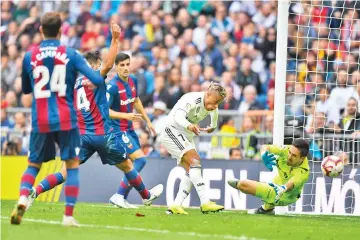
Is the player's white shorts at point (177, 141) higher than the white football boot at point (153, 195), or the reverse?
the player's white shorts at point (177, 141)

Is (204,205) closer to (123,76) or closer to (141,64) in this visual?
(123,76)

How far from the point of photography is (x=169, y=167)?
17000mm

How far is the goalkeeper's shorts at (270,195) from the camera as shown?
1284cm

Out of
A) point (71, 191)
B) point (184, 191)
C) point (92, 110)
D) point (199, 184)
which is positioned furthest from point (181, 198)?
point (71, 191)

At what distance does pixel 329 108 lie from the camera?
1759 cm

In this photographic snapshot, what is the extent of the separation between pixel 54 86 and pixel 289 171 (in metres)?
4.77

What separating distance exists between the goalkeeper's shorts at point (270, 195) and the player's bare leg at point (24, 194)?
3964mm

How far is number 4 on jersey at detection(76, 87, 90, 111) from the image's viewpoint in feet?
43.2

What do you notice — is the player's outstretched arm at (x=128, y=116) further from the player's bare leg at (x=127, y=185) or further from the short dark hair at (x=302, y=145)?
the short dark hair at (x=302, y=145)

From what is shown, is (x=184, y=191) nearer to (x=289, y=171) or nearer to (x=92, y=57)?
(x=289, y=171)

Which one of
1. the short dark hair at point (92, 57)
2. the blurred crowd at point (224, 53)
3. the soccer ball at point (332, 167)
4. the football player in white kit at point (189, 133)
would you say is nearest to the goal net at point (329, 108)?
the blurred crowd at point (224, 53)

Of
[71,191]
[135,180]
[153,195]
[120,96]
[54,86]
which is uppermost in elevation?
[54,86]

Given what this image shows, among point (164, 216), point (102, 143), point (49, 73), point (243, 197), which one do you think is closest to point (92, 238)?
point (49, 73)

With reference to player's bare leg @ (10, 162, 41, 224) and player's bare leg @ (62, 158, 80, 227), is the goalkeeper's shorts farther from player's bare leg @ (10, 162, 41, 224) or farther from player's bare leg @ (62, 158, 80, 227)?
player's bare leg @ (10, 162, 41, 224)
